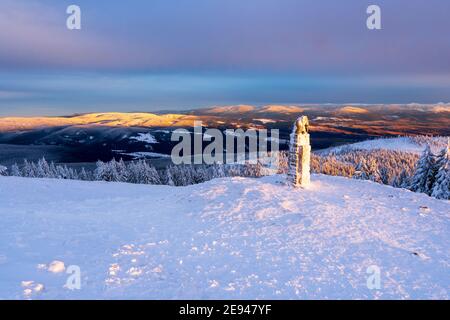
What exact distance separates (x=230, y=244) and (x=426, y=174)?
127ft

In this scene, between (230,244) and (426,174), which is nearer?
(230,244)

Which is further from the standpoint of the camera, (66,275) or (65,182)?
(65,182)

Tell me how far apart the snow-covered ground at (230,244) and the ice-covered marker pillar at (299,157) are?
3.73 feet

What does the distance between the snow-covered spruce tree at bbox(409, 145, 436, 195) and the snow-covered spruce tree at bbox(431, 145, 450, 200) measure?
879 millimetres

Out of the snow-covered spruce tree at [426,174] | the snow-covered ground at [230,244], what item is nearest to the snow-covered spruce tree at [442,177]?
the snow-covered spruce tree at [426,174]

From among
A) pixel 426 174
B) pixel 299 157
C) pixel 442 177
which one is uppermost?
pixel 299 157

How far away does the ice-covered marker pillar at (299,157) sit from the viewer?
21016mm

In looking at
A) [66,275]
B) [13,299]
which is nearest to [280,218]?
[66,275]

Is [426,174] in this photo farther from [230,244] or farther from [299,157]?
[230,244]

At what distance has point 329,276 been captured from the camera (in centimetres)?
973

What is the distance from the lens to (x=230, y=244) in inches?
487

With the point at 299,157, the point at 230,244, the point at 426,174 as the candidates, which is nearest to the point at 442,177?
the point at 426,174

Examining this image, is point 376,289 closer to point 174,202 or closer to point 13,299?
point 13,299

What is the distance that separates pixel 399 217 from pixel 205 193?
9833 mm
